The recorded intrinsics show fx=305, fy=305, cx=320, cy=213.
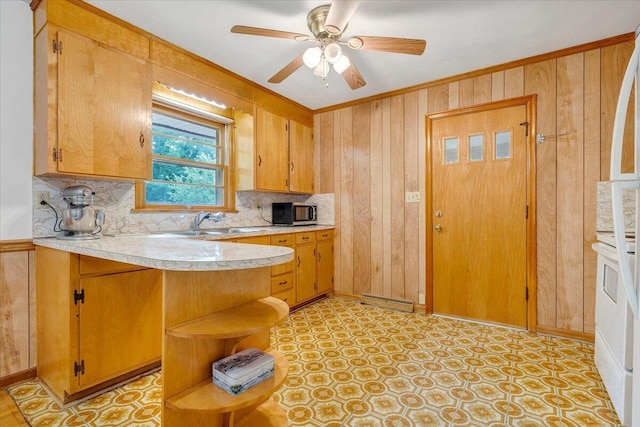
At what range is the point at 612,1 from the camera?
2033 millimetres

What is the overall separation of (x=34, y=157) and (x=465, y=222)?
360 cm

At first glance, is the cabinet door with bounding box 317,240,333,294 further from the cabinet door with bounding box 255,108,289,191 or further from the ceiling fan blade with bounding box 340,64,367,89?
the ceiling fan blade with bounding box 340,64,367,89

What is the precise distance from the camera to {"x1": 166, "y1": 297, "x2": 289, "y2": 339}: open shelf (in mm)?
1159

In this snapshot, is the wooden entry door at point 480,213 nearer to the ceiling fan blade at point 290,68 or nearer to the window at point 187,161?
the ceiling fan blade at point 290,68

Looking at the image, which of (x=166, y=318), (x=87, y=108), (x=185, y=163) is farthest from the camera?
(x=185, y=163)

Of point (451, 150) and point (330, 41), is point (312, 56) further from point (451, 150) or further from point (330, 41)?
point (451, 150)

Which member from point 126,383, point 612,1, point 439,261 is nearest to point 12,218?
point 126,383

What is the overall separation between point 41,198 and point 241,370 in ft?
6.26

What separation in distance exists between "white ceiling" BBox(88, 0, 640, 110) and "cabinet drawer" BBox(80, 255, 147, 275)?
1687 mm

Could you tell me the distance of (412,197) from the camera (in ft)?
11.3

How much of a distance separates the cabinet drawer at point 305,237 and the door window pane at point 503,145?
6.86 feet

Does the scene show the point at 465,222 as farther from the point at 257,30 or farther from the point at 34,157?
the point at 34,157

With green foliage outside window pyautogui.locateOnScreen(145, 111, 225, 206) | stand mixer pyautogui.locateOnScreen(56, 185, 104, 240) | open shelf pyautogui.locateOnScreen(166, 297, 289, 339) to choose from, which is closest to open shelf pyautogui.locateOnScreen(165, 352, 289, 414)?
open shelf pyautogui.locateOnScreen(166, 297, 289, 339)

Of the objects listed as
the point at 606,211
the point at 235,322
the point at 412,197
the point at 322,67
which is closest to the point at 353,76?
the point at 322,67
